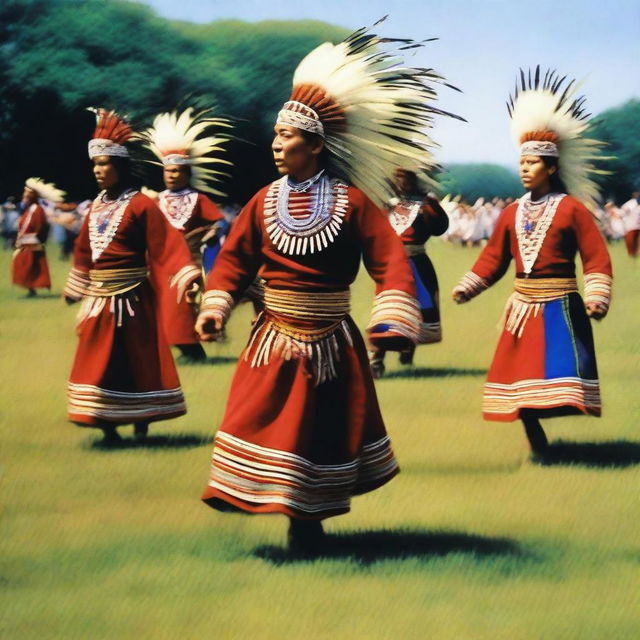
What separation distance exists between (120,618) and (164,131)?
6.12 meters

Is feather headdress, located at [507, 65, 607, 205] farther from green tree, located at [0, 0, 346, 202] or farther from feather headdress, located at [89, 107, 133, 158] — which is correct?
green tree, located at [0, 0, 346, 202]

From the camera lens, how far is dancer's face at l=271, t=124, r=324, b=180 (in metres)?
5.74

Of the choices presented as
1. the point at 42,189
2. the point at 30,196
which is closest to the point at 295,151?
the point at 30,196

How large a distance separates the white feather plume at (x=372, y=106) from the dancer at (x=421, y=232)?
5.02 m

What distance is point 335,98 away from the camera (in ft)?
19.1

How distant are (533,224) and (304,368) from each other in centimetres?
239

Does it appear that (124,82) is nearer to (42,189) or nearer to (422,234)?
(42,189)

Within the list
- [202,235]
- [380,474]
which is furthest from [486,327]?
[380,474]

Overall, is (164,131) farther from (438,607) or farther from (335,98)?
(438,607)

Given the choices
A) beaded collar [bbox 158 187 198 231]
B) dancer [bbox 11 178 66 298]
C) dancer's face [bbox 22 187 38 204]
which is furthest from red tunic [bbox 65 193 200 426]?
dancer [bbox 11 178 66 298]

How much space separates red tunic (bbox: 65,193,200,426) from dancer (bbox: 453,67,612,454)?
5.67 ft

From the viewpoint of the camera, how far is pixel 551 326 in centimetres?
761

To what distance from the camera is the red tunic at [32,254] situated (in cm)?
1802

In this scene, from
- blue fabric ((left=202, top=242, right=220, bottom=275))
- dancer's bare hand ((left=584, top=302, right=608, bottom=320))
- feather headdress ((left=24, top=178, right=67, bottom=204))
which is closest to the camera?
dancer's bare hand ((left=584, top=302, right=608, bottom=320))
